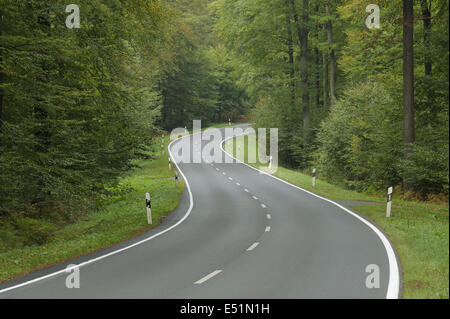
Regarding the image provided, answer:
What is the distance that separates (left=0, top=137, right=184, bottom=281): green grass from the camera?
10.6 metres

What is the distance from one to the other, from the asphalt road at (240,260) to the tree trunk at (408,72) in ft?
15.3

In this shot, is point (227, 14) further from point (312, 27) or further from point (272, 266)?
point (272, 266)

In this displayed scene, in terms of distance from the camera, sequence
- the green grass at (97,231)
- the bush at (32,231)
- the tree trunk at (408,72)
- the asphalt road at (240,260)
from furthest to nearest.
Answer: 1. the tree trunk at (408,72)
2. the bush at (32,231)
3. the green grass at (97,231)
4. the asphalt road at (240,260)

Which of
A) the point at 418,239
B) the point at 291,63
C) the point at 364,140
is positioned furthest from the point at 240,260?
the point at 291,63

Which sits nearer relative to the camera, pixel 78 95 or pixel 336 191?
pixel 78 95

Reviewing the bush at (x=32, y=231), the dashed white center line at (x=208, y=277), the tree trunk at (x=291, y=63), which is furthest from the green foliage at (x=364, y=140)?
the bush at (x=32, y=231)

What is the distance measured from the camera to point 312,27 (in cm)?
3300

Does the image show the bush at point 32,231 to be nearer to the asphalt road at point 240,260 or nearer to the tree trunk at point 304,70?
the asphalt road at point 240,260

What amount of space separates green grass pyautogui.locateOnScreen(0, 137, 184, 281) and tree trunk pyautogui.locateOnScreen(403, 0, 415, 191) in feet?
36.0

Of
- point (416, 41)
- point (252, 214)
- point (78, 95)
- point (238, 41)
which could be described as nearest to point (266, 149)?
point (238, 41)

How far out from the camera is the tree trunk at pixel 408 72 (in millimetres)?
17312

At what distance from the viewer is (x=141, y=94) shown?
74.1ft

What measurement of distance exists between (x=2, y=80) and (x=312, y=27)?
25.9 metres
